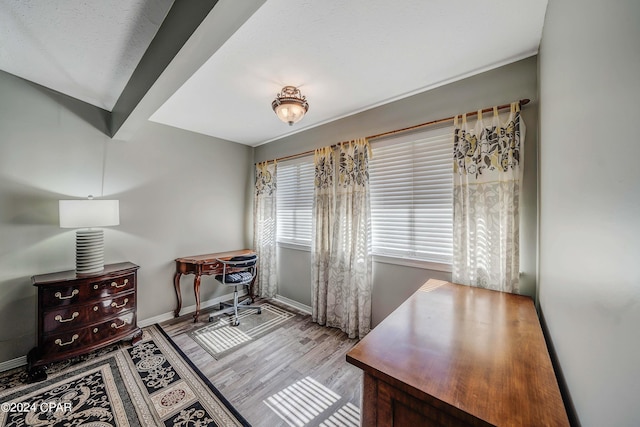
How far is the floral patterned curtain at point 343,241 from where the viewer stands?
254 cm

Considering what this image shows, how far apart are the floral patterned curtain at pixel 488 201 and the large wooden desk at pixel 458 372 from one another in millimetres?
505

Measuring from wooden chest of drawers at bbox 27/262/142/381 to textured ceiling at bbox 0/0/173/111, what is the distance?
1.82 m

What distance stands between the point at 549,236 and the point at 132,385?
10.2 ft

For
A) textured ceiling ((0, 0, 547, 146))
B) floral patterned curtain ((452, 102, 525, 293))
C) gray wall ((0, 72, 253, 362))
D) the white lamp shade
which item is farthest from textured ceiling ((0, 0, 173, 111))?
floral patterned curtain ((452, 102, 525, 293))

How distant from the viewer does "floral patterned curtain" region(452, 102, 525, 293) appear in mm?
1721

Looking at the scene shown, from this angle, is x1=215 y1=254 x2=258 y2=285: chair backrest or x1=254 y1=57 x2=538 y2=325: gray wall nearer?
x1=254 y1=57 x2=538 y2=325: gray wall

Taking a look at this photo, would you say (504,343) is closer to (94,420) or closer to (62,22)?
(94,420)

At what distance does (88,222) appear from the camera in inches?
86.0

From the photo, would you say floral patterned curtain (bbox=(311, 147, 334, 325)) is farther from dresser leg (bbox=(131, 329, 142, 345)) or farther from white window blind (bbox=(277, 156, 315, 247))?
dresser leg (bbox=(131, 329, 142, 345))

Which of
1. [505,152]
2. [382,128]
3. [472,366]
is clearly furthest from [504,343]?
[382,128]

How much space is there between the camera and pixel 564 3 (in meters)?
0.97

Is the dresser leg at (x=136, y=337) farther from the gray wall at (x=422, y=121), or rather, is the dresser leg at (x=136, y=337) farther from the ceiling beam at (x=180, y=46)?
the ceiling beam at (x=180, y=46)

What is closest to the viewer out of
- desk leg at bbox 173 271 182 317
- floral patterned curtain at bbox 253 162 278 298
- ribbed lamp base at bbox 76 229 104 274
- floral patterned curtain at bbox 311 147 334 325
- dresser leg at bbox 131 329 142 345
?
ribbed lamp base at bbox 76 229 104 274

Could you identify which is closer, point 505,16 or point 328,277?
point 505,16
